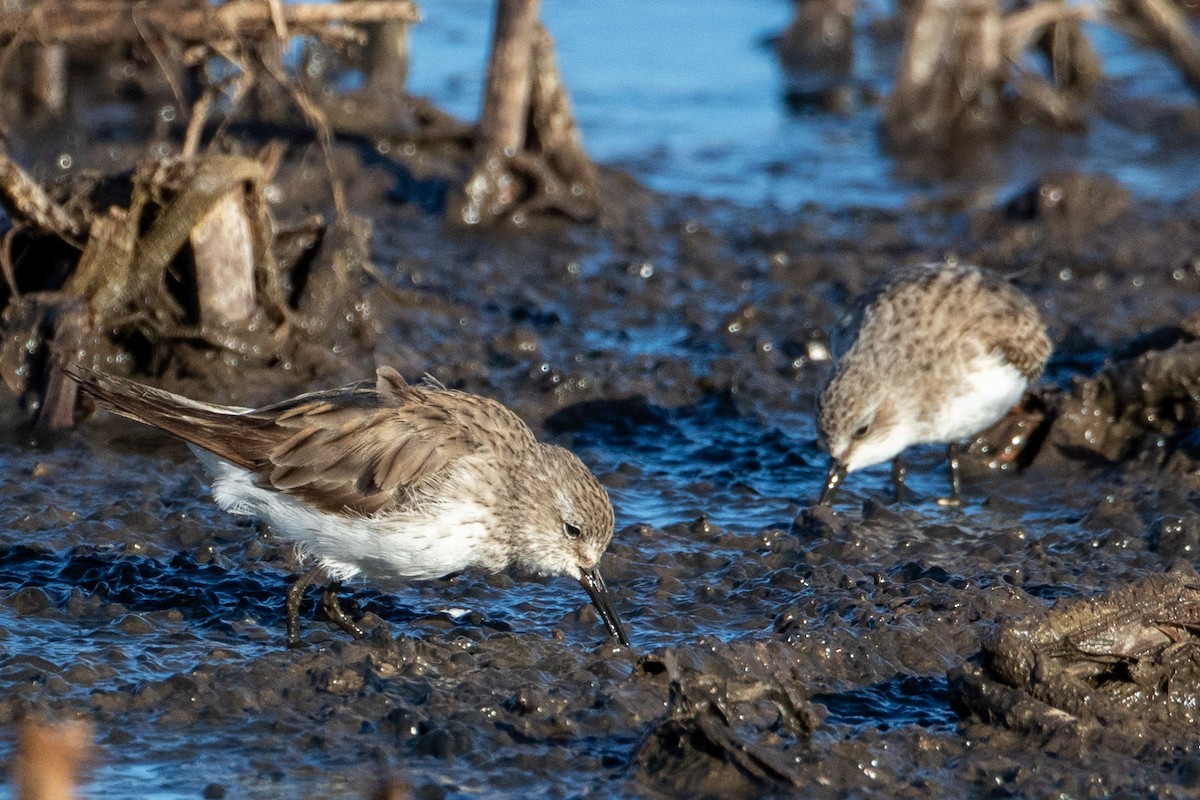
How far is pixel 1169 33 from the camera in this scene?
12727 millimetres

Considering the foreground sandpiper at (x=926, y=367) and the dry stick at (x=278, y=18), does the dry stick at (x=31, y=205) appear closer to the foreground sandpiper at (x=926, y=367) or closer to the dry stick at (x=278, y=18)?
the dry stick at (x=278, y=18)

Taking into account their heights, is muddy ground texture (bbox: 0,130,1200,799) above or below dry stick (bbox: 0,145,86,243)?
below

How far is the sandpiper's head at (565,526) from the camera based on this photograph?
21.4 ft

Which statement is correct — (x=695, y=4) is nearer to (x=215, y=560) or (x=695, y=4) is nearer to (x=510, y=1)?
(x=510, y=1)

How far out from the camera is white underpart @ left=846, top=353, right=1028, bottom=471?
8.10 metres

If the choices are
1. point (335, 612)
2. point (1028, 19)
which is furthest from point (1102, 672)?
point (1028, 19)

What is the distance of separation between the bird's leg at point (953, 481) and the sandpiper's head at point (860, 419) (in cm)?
46

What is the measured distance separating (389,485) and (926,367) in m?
3.20

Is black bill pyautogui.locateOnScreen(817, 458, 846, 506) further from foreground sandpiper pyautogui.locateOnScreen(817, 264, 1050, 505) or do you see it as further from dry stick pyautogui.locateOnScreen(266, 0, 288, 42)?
dry stick pyautogui.locateOnScreen(266, 0, 288, 42)

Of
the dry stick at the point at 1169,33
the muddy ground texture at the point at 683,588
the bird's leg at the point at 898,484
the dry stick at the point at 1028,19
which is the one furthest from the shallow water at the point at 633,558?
the dry stick at the point at 1028,19

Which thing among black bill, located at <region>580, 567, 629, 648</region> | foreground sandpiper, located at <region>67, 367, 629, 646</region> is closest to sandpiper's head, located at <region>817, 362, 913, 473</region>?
A: foreground sandpiper, located at <region>67, 367, 629, 646</region>

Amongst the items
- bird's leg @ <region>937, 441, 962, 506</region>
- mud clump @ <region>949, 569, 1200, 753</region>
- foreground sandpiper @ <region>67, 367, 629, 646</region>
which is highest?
foreground sandpiper @ <region>67, 367, 629, 646</region>

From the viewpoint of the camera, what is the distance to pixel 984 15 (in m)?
14.5

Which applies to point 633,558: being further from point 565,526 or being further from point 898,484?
point 898,484
